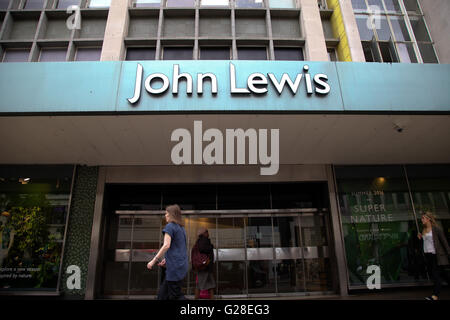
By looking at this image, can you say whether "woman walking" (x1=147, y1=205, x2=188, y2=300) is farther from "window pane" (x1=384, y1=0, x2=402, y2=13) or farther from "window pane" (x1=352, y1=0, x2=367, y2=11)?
"window pane" (x1=384, y1=0, x2=402, y2=13)

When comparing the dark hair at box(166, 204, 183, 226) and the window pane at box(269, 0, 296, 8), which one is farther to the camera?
the window pane at box(269, 0, 296, 8)

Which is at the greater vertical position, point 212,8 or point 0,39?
point 212,8

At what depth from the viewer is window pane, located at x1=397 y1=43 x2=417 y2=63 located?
8961 millimetres

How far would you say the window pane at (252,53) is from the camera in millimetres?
8430

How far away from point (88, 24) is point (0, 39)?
274 centimetres

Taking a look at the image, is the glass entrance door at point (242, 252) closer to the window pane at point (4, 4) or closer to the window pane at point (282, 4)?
the window pane at point (282, 4)

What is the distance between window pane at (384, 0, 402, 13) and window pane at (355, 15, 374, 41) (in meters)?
1.11

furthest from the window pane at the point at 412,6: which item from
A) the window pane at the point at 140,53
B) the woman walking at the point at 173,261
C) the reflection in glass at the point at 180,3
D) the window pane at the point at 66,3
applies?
the window pane at the point at 66,3

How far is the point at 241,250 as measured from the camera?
7.41 m

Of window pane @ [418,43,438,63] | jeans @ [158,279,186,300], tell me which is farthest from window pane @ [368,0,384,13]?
jeans @ [158,279,186,300]

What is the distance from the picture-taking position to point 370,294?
6.61 m

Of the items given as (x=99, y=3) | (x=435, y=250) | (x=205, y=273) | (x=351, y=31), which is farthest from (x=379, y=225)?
(x=99, y=3)
